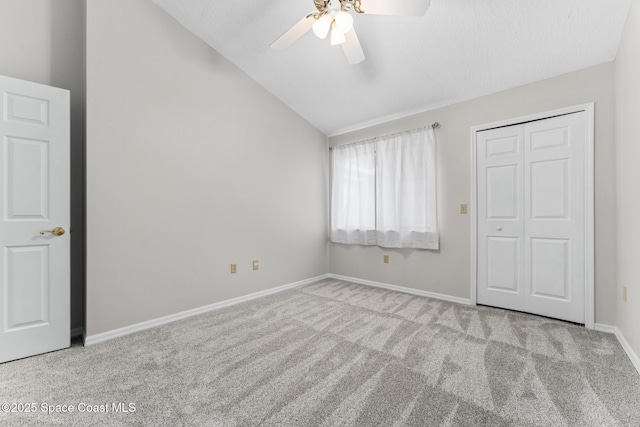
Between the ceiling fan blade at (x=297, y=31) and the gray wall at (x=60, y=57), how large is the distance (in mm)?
1714

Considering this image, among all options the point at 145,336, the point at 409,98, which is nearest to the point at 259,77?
the point at 409,98

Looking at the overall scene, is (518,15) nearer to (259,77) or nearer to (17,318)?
(259,77)

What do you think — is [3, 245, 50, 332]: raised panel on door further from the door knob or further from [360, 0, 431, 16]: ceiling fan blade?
[360, 0, 431, 16]: ceiling fan blade

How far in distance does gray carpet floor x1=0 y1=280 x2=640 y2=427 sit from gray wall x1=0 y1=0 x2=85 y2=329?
33.8 inches

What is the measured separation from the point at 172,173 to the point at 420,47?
A: 2.70m

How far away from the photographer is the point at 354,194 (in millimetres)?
4176

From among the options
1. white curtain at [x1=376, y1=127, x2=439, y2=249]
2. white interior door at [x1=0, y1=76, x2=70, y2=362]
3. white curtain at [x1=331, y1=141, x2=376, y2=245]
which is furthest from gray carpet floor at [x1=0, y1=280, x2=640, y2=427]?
white curtain at [x1=331, y1=141, x2=376, y2=245]

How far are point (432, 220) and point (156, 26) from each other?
3.62 metres

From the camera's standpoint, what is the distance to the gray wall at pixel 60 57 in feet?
6.85

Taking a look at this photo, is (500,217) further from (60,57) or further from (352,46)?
(60,57)

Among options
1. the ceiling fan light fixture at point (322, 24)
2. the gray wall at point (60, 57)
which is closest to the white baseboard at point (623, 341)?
the ceiling fan light fixture at point (322, 24)

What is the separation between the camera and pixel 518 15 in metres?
2.09

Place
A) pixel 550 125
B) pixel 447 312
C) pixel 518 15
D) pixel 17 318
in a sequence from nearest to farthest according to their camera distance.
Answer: pixel 17 318 → pixel 518 15 → pixel 550 125 → pixel 447 312

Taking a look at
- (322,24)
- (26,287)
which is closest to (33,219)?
(26,287)
